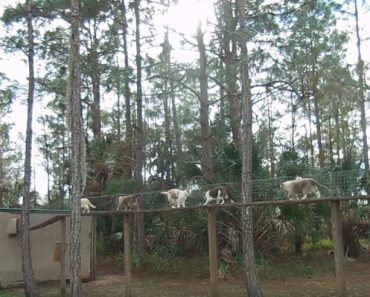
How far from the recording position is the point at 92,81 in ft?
62.3

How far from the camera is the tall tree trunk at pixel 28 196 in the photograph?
10.7 meters

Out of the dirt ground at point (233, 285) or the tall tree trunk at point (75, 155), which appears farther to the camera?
the dirt ground at point (233, 285)

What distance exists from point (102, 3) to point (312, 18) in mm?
6738

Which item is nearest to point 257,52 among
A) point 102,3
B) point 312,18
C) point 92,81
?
point 312,18

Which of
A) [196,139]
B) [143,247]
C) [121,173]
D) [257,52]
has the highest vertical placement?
[257,52]

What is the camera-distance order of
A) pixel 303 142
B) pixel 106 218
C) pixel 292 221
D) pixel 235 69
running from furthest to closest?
pixel 303 142
pixel 106 218
pixel 235 69
pixel 292 221

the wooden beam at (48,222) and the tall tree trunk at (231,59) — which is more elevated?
the tall tree trunk at (231,59)

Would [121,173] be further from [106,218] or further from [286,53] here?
[286,53]

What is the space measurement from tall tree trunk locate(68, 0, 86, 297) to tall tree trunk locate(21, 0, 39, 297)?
2.10 m

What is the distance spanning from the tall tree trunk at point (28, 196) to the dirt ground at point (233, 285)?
702 mm

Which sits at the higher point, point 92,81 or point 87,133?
point 92,81

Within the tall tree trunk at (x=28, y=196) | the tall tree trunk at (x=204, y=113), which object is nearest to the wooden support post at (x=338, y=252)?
the tall tree trunk at (x=204, y=113)

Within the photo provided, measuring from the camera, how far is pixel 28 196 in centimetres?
1097

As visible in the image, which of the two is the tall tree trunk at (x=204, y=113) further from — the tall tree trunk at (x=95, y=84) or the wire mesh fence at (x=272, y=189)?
the tall tree trunk at (x=95, y=84)
